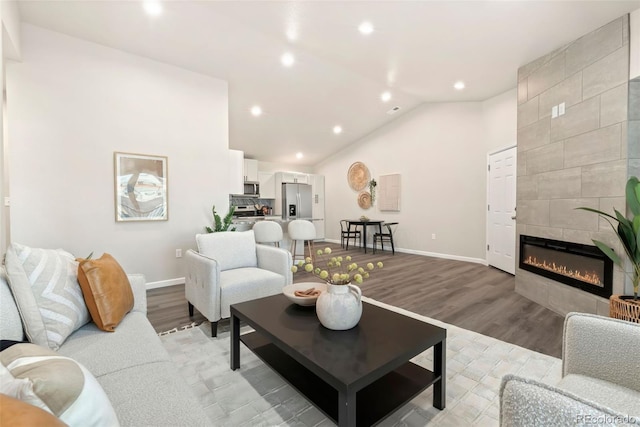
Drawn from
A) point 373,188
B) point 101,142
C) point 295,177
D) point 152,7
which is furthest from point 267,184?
point 152,7

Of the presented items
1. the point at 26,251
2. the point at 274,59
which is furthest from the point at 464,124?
the point at 26,251

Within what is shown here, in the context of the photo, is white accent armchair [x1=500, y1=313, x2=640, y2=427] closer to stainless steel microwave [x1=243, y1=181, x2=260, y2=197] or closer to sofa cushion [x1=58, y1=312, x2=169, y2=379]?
sofa cushion [x1=58, y1=312, x2=169, y2=379]

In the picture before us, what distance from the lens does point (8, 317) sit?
46.6 inches

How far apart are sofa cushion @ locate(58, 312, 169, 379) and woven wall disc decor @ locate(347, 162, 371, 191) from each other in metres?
6.34

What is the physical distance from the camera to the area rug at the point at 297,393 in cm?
152

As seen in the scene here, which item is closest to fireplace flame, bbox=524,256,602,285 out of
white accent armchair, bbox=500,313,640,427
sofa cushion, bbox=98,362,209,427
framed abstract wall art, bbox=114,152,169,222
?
white accent armchair, bbox=500,313,640,427

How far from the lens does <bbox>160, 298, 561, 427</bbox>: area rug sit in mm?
1523

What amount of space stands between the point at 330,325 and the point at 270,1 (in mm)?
3149

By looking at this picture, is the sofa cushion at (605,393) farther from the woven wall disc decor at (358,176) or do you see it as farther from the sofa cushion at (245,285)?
the woven wall disc decor at (358,176)

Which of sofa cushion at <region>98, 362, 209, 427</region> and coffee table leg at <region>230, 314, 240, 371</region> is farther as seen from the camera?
coffee table leg at <region>230, 314, 240, 371</region>

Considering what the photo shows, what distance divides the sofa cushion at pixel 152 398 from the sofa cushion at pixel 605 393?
1288 millimetres

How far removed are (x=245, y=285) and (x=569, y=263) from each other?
10.7 ft

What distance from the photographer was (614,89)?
2553 mm

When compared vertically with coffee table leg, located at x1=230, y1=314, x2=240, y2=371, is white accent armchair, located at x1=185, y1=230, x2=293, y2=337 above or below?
above
